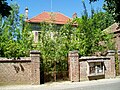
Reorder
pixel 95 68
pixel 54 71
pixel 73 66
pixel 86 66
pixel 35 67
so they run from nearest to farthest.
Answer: pixel 35 67, pixel 73 66, pixel 54 71, pixel 86 66, pixel 95 68

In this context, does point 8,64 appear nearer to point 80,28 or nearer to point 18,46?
point 18,46

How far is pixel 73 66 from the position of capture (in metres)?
20.2

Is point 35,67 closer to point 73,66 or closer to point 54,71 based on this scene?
point 54,71

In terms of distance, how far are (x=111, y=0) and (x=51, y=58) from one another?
12.4 metres

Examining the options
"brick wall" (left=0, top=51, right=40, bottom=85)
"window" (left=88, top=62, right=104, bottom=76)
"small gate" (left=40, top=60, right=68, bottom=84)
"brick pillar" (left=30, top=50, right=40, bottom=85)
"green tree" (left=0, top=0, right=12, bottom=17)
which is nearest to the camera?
"green tree" (left=0, top=0, right=12, bottom=17)

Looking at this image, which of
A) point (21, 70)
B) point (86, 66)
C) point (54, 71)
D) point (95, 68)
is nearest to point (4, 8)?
point (21, 70)

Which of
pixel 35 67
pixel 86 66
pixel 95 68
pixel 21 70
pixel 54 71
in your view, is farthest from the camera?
pixel 95 68

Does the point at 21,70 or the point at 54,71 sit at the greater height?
the point at 21,70

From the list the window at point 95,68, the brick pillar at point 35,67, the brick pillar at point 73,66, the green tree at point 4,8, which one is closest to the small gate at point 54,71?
the brick pillar at point 73,66

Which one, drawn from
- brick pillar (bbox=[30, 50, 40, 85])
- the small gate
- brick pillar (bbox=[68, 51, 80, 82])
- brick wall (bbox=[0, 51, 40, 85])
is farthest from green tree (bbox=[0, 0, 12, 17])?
brick pillar (bbox=[68, 51, 80, 82])

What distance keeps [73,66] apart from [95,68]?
235 centimetres

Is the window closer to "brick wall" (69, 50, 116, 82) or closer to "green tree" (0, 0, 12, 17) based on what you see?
"brick wall" (69, 50, 116, 82)

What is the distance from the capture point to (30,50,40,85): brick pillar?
18703 millimetres

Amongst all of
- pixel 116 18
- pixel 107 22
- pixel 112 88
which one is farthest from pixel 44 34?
pixel 107 22
